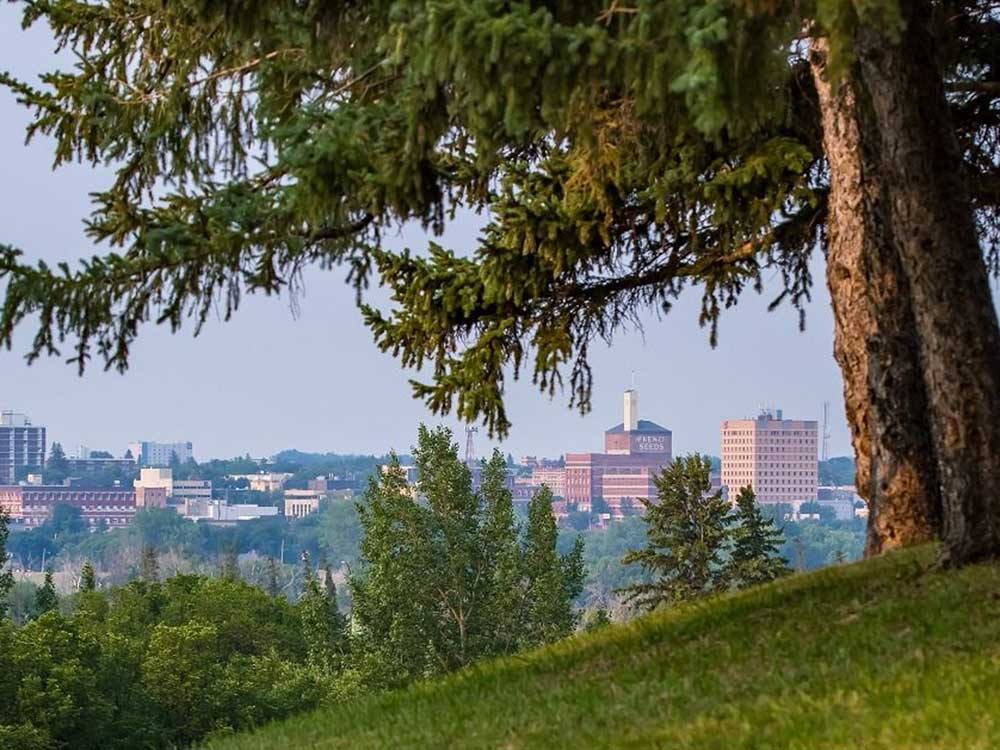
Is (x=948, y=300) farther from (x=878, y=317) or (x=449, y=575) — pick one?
(x=449, y=575)

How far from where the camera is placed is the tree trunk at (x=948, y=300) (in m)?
9.41

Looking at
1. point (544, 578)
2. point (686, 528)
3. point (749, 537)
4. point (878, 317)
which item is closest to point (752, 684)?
point (878, 317)

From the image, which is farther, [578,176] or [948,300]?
[578,176]

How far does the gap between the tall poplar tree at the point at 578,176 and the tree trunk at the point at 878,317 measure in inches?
0.8

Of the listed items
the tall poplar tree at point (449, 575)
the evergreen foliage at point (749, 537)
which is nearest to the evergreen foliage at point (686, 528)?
the evergreen foliage at point (749, 537)

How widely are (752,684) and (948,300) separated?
10.1ft

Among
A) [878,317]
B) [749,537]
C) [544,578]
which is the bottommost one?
[544,578]

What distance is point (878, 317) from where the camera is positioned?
11695mm

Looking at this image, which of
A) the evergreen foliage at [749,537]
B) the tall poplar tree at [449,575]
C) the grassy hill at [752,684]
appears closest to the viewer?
the grassy hill at [752,684]

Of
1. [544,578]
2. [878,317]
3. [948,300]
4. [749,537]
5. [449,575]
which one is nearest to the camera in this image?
[948,300]

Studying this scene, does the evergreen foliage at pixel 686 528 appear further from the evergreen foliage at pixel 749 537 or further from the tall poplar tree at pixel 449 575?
the tall poplar tree at pixel 449 575

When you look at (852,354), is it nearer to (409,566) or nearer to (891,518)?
(891,518)

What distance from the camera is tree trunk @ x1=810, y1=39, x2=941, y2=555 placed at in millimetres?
11578

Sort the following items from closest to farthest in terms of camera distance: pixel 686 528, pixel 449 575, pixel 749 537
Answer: pixel 686 528, pixel 749 537, pixel 449 575
